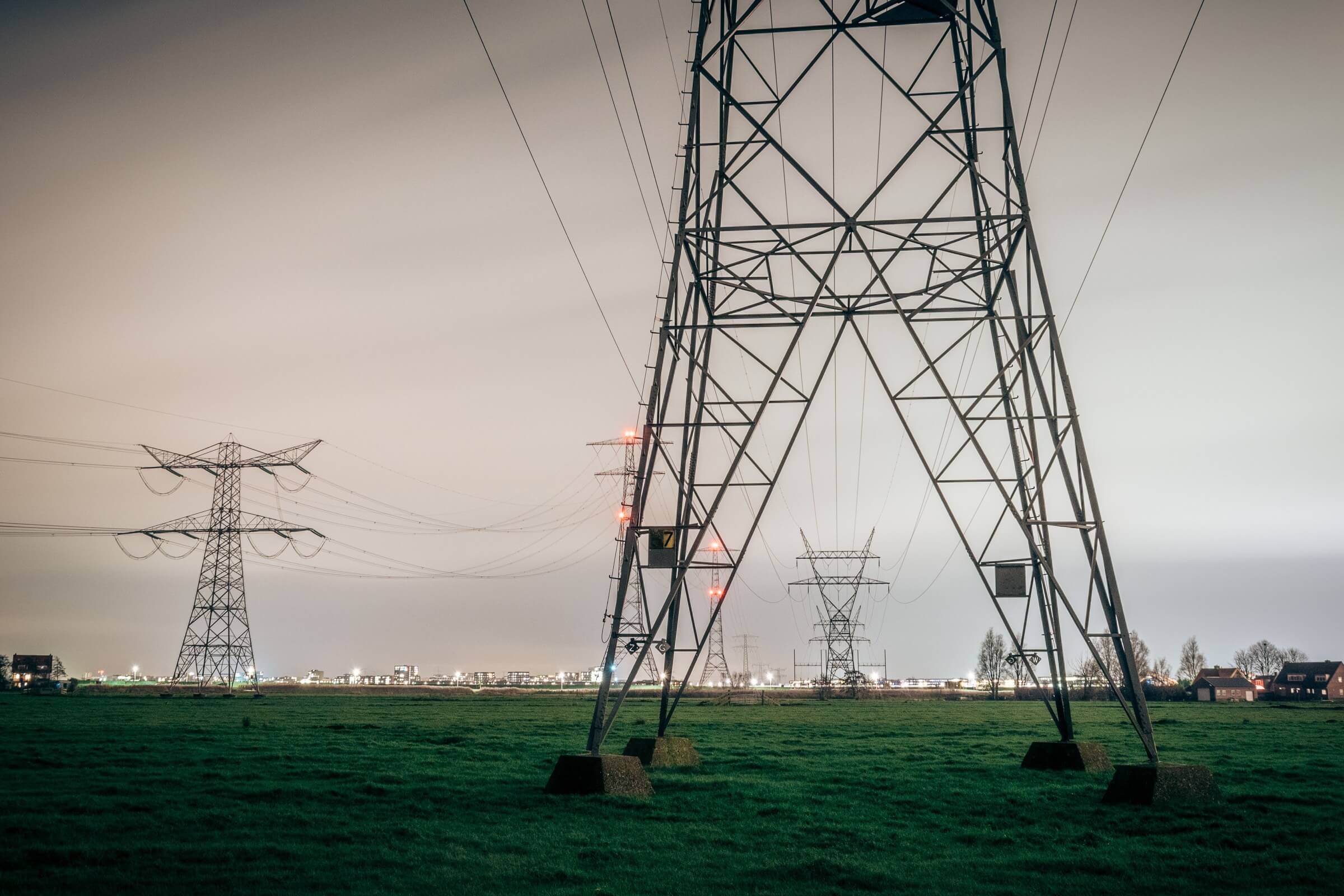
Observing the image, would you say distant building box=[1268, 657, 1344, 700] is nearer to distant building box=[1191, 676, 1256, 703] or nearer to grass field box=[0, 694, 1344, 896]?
distant building box=[1191, 676, 1256, 703]

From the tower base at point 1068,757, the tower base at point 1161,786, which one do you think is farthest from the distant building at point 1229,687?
the tower base at point 1161,786

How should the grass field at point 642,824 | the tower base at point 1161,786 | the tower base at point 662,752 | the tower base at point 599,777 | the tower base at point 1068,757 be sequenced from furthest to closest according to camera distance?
1. the tower base at point 662,752
2. the tower base at point 1068,757
3. the tower base at point 599,777
4. the tower base at point 1161,786
5. the grass field at point 642,824

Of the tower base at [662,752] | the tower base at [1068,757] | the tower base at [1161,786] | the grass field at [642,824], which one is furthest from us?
the tower base at [662,752]

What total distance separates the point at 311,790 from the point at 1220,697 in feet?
534

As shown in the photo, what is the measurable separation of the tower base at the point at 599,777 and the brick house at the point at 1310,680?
181188 millimetres

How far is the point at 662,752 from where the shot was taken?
2175cm

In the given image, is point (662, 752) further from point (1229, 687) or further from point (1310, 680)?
point (1310, 680)

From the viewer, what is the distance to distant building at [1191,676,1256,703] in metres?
148

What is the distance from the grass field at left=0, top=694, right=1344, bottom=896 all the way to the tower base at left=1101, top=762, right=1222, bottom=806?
0.33m

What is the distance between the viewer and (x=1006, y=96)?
61.6ft

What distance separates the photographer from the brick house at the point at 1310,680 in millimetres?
168875

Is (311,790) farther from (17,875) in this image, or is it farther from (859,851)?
(859,851)

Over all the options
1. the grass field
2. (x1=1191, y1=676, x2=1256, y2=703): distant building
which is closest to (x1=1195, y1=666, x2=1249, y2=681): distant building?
(x1=1191, y1=676, x2=1256, y2=703): distant building

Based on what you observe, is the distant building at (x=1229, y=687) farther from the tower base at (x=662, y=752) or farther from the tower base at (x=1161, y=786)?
the tower base at (x=1161, y=786)
